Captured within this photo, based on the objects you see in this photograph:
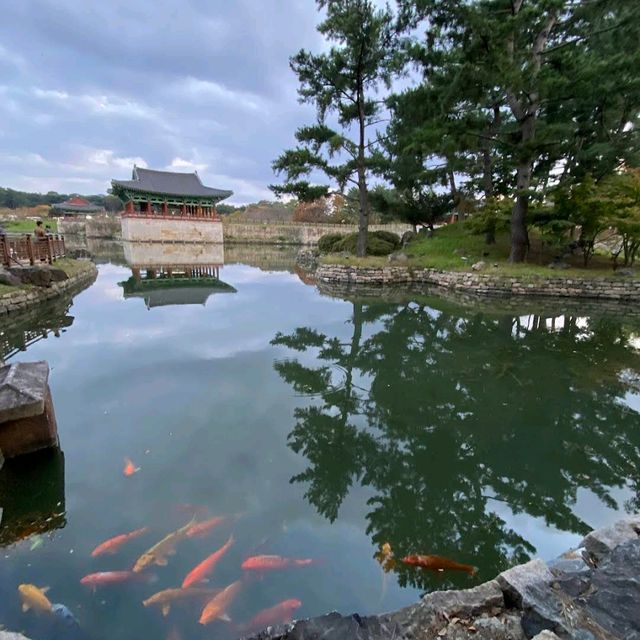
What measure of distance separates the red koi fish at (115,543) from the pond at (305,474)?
3 centimetres

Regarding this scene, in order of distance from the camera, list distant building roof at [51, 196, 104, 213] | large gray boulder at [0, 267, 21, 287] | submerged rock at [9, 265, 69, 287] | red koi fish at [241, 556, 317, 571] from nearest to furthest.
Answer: red koi fish at [241, 556, 317, 571]
large gray boulder at [0, 267, 21, 287]
submerged rock at [9, 265, 69, 287]
distant building roof at [51, 196, 104, 213]

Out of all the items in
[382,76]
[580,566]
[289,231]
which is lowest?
[580,566]

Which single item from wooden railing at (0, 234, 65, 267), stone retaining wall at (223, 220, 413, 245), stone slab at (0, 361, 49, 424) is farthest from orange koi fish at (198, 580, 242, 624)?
stone retaining wall at (223, 220, 413, 245)

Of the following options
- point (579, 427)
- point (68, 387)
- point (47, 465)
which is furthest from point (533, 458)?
point (68, 387)

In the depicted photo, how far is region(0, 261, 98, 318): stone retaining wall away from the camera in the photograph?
7.57m

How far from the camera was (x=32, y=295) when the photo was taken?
8.41 meters

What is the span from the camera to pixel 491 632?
4.60ft

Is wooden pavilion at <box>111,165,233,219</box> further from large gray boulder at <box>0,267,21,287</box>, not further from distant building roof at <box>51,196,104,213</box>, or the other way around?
large gray boulder at <box>0,267,21,287</box>

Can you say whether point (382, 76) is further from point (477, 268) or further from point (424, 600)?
point (424, 600)

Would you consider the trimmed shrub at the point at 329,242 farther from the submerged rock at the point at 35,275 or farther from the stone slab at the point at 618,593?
the stone slab at the point at 618,593

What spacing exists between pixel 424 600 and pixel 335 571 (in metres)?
0.73

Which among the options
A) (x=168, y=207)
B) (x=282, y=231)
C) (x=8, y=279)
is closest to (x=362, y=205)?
(x=8, y=279)

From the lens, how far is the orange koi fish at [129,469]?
2.91 metres

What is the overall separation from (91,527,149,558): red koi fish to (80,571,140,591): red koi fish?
165 mm
